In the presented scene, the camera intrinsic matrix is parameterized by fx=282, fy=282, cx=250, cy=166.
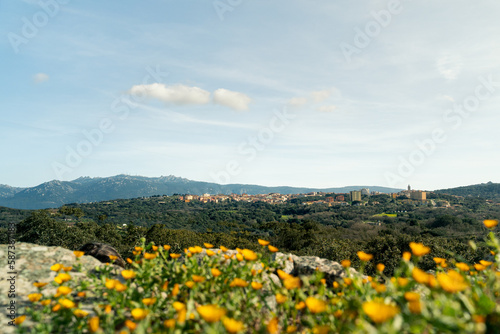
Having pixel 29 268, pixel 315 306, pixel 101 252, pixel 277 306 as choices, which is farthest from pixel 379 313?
pixel 101 252

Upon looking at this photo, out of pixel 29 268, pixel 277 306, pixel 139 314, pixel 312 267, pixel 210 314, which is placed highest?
pixel 210 314

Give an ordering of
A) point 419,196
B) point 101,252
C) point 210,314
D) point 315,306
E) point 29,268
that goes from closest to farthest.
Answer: point 210,314 < point 315,306 < point 29,268 < point 101,252 < point 419,196

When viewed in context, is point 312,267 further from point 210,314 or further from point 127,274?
point 210,314

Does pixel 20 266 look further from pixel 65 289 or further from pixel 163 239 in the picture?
pixel 163 239

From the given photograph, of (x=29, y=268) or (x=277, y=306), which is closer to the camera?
(x=277, y=306)

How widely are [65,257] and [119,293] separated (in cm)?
352

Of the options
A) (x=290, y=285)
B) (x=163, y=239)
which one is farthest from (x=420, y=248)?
(x=163, y=239)

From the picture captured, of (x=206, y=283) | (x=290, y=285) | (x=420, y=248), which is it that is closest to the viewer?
(x=420, y=248)

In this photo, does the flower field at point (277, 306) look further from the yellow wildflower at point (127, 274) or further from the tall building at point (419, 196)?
the tall building at point (419, 196)

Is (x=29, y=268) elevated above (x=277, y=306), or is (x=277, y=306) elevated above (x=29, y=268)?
(x=277, y=306)

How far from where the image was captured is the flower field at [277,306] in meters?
2.02

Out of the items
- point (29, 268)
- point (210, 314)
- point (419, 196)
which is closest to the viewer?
point (210, 314)

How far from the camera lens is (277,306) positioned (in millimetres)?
3402

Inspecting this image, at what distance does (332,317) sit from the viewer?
9.07 ft
